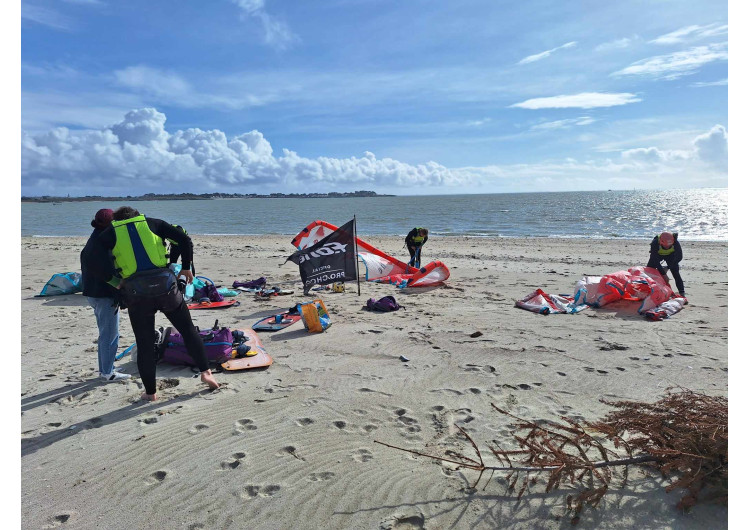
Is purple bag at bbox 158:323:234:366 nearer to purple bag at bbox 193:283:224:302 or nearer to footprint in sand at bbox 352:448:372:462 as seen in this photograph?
footprint in sand at bbox 352:448:372:462

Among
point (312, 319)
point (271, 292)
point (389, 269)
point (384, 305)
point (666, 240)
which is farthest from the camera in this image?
point (389, 269)

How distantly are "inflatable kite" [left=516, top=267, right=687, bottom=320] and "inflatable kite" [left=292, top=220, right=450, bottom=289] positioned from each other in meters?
2.37

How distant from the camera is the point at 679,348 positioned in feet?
19.1

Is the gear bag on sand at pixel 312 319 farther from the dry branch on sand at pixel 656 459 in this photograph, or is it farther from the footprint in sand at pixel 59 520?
the footprint in sand at pixel 59 520

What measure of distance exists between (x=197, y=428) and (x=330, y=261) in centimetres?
546

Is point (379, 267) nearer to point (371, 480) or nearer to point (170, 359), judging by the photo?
point (170, 359)

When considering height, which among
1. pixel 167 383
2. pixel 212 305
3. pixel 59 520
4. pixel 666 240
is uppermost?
pixel 666 240

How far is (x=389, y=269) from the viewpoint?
1113cm

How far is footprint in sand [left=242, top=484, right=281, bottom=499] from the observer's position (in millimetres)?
2939

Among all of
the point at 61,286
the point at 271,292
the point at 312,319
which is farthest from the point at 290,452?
the point at 61,286

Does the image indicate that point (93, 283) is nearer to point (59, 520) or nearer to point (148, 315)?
point (148, 315)

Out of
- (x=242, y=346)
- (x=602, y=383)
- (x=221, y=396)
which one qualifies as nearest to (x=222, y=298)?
(x=242, y=346)

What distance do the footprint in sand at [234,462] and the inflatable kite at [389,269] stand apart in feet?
22.7

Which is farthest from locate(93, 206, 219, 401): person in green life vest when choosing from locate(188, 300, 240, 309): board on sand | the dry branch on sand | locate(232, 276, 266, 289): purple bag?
locate(232, 276, 266, 289): purple bag
